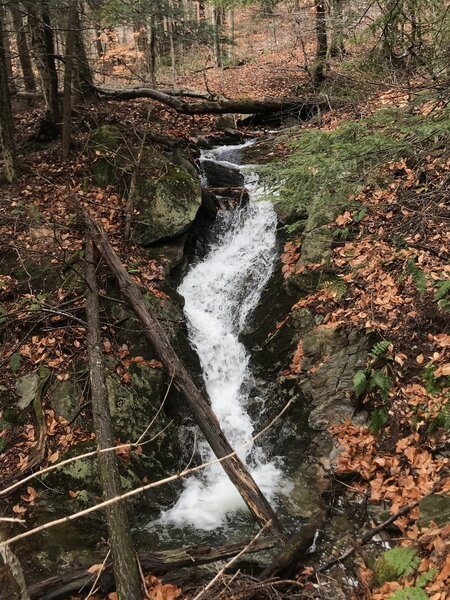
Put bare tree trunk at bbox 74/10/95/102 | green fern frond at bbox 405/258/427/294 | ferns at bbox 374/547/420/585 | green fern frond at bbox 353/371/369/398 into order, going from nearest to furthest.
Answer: ferns at bbox 374/547/420/585, green fern frond at bbox 353/371/369/398, green fern frond at bbox 405/258/427/294, bare tree trunk at bbox 74/10/95/102

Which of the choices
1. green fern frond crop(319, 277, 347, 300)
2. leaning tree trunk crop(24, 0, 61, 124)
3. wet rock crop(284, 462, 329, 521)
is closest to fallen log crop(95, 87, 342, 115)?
leaning tree trunk crop(24, 0, 61, 124)

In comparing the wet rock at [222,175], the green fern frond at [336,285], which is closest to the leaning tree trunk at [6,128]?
the wet rock at [222,175]

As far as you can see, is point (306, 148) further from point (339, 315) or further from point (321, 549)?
point (321, 549)

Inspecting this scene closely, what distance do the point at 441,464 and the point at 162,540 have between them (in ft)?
10.4

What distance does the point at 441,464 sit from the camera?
4531 millimetres

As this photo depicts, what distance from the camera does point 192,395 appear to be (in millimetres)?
5336

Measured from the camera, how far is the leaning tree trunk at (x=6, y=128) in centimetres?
838

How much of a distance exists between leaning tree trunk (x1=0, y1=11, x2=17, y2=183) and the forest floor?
Answer: 38cm

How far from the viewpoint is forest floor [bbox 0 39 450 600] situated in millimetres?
4547

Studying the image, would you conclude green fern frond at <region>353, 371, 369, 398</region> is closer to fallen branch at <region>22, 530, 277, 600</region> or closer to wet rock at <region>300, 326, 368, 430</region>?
wet rock at <region>300, 326, 368, 430</region>

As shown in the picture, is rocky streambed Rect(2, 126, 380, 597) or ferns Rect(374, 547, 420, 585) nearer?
ferns Rect(374, 547, 420, 585)

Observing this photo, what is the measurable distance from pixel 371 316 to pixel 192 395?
2678 millimetres

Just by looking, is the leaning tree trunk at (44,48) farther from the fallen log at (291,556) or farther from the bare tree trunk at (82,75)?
the fallen log at (291,556)

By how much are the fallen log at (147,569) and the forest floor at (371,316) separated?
0.41 feet
